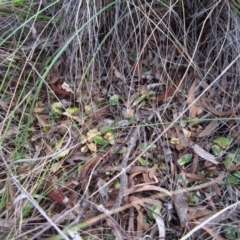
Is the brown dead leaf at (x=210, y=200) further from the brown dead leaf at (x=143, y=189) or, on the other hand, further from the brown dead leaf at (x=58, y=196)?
the brown dead leaf at (x=58, y=196)

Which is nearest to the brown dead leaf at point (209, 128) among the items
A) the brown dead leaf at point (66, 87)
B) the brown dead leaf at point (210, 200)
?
the brown dead leaf at point (210, 200)

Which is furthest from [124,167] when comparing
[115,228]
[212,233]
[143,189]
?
[212,233]

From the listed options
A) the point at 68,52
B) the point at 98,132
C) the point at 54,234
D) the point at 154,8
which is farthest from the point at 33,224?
the point at 154,8

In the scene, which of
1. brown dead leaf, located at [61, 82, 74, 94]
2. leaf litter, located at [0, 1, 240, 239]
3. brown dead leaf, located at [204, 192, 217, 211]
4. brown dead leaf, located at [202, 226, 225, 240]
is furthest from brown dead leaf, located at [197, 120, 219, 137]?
brown dead leaf, located at [61, 82, 74, 94]

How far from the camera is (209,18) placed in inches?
56.8

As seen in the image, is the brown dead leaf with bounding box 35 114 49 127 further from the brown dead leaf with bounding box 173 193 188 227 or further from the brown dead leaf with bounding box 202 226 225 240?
the brown dead leaf with bounding box 202 226 225 240

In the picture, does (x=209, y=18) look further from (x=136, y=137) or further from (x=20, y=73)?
(x=20, y=73)

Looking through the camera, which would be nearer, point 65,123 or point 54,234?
point 54,234

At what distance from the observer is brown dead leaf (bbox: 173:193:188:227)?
119cm

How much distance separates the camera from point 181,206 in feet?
3.97

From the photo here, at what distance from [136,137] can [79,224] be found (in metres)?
0.33

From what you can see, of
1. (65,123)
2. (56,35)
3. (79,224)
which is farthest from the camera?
(56,35)

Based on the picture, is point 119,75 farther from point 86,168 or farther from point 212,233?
point 212,233

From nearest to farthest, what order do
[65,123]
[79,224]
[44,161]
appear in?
[79,224] → [44,161] → [65,123]
